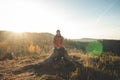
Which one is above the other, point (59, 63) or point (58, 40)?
point (58, 40)

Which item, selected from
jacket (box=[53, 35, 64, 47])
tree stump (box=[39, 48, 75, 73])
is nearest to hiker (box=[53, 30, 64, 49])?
jacket (box=[53, 35, 64, 47])

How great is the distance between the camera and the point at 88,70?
37.8 feet

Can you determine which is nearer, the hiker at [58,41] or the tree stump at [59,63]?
the tree stump at [59,63]

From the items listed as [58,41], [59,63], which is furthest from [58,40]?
Answer: [59,63]

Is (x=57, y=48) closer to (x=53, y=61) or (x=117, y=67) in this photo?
(x=53, y=61)

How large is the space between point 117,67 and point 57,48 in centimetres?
444

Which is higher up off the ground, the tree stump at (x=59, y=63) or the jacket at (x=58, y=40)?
the jacket at (x=58, y=40)

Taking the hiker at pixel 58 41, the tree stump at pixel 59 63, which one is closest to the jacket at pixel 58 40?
the hiker at pixel 58 41

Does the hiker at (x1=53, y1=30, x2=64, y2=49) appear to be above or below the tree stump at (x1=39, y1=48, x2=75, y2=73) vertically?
above

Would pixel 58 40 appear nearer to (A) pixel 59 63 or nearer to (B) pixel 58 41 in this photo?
(B) pixel 58 41

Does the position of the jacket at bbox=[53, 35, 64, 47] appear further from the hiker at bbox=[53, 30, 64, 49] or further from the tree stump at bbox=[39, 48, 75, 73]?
the tree stump at bbox=[39, 48, 75, 73]

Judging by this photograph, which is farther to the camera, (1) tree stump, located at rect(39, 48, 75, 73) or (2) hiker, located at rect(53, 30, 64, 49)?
(2) hiker, located at rect(53, 30, 64, 49)

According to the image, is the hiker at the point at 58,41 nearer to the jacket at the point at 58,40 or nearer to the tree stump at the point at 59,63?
the jacket at the point at 58,40

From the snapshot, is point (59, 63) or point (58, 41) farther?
point (58, 41)
